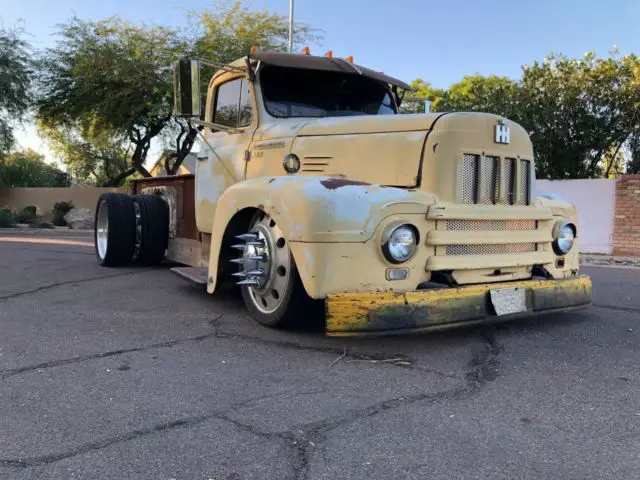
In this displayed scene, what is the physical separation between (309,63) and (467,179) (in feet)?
6.84

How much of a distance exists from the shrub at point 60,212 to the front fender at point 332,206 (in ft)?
72.3

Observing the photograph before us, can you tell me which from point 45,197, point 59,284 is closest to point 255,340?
point 59,284

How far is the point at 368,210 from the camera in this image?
3801mm

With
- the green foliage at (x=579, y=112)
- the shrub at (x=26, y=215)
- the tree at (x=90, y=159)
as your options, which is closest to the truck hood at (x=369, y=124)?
the green foliage at (x=579, y=112)

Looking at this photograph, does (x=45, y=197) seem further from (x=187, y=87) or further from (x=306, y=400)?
(x=306, y=400)

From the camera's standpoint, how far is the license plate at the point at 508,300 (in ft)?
13.5

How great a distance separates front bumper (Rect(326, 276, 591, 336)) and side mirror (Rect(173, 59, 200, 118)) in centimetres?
246

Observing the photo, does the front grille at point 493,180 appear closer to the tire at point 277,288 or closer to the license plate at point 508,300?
the license plate at point 508,300

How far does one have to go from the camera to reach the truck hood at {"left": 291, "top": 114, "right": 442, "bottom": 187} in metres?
4.42

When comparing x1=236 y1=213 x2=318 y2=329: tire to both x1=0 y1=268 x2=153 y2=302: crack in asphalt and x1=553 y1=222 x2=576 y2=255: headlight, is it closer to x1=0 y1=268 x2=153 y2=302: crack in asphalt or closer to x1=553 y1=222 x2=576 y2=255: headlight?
x1=553 y1=222 x2=576 y2=255: headlight

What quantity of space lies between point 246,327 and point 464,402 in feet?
6.96

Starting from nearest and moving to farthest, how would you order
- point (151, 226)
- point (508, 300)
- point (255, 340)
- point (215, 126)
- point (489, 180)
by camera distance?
1. point (508, 300)
2. point (255, 340)
3. point (489, 180)
4. point (215, 126)
5. point (151, 226)

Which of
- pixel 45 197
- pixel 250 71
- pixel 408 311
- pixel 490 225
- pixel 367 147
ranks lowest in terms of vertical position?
pixel 408 311

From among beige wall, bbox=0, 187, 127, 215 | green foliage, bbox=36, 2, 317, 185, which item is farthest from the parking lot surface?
beige wall, bbox=0, 187, 127, 215
